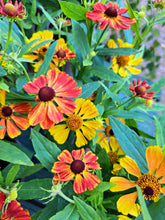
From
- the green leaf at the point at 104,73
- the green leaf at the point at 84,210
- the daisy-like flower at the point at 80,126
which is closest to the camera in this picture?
the green leaf at the point at 84,210

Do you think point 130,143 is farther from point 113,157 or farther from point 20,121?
point 20,121

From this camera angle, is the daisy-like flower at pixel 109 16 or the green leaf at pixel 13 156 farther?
the daisy-like flower at pixel 109 16

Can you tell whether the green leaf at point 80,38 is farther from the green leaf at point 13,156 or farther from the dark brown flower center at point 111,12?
the green leaf at point 13,156

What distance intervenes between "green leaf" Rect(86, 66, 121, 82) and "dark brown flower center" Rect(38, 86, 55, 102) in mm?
247

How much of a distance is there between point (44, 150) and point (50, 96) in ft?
0.36

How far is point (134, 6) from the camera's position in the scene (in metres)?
1.13

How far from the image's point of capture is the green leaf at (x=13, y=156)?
0.43m

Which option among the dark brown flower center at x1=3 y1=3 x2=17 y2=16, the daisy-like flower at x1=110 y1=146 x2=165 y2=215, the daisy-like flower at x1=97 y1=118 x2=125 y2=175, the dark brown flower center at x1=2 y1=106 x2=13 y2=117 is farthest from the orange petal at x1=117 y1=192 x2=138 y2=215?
the dark brown flower center at x1=3 y1=3 x2=17 y2=16

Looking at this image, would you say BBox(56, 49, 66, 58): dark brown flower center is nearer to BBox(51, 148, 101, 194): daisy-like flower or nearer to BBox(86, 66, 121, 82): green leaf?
BBox(86, 66, 121, 82): green leaf

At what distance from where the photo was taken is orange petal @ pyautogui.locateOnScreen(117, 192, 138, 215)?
444 mm

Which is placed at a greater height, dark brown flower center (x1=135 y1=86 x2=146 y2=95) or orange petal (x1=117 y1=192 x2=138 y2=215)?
dark brown flower center (x1=135 y1=86 x2=146 y2=95)

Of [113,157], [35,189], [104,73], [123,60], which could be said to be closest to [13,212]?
[35,189]

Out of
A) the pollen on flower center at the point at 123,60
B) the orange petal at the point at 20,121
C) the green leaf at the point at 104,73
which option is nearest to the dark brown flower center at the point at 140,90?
the green leaf at the point at 104,73

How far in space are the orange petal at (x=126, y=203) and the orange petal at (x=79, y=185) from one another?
76 millimetres
